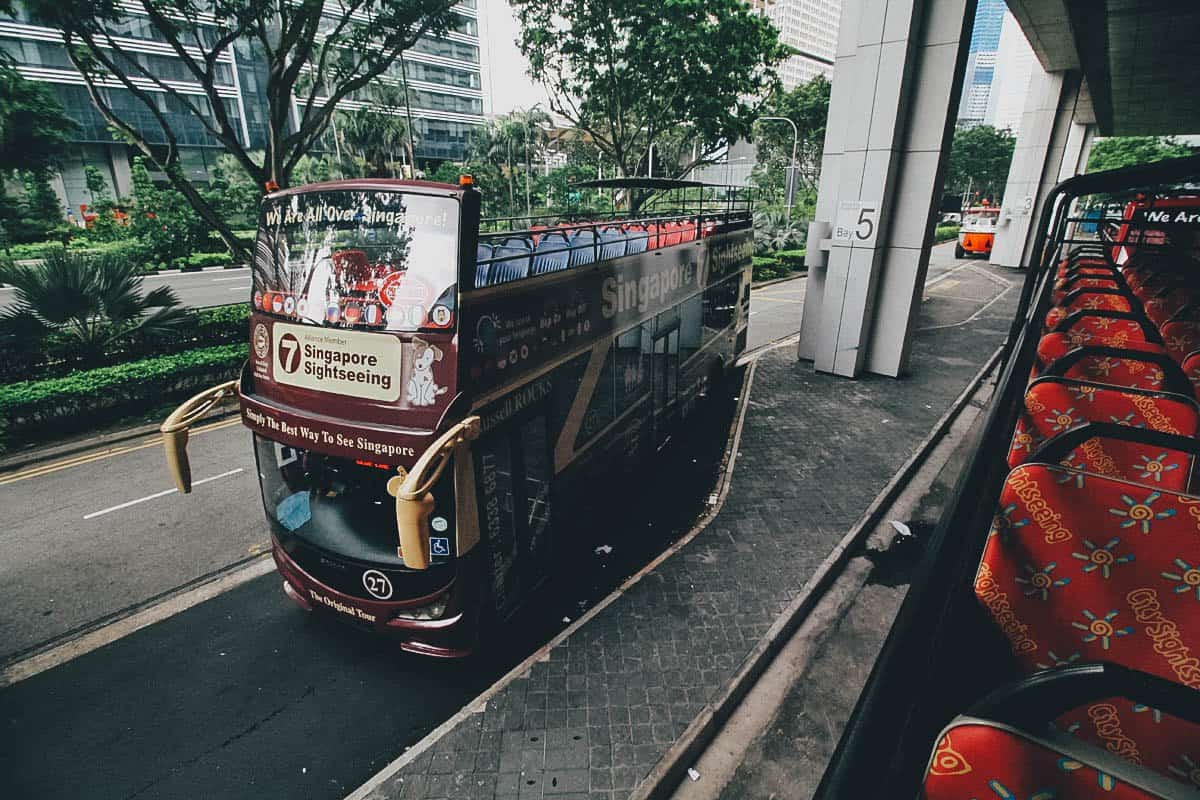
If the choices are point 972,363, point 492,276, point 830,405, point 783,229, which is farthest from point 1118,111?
point 492,276

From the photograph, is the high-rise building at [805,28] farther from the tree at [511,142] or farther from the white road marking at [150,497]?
the white road marking at [150,497]

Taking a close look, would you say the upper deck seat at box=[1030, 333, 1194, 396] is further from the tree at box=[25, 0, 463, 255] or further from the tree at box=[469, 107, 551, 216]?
the tree at box=[469, 107, 551, 216]

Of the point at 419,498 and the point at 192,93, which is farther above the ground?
the point at 192,93

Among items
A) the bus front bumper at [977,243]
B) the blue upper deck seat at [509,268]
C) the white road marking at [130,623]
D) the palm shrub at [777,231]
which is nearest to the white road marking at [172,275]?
the palm shrub at [777,231]

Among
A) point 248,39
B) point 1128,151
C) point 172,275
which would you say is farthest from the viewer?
point 1128,151

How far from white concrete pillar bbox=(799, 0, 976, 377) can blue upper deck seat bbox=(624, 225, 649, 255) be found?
5183mm

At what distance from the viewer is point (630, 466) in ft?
25.7

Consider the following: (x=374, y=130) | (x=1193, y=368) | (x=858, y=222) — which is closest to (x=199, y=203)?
(x=858, y=222)

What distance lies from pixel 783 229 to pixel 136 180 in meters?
38.3

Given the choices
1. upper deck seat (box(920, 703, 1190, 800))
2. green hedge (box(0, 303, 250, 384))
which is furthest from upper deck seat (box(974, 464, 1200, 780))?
green hedge (box(0, 303, 250, 384))

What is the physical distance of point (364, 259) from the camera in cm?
455

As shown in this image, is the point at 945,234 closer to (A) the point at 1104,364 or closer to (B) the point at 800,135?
(B) the point at 800,135

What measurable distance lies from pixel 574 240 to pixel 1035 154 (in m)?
28.6

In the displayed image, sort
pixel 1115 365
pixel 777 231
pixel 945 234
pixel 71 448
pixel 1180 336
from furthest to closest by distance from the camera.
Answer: pixel 945 234
pixel 777 231
pixel 71 448
pixel 1180 336
pixel 1115 365
